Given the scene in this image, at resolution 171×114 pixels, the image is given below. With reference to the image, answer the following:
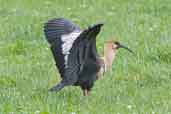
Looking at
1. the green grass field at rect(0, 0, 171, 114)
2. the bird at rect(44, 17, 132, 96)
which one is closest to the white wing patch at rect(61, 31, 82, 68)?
the bird at rect(44, 17, 132, 96)

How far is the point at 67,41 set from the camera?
9250mm

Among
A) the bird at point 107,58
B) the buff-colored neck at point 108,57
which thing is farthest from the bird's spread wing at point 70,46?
the buff-colored neck at point 108,57

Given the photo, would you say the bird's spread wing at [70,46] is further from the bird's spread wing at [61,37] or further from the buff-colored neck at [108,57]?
the buff-colored neck at [108,57]

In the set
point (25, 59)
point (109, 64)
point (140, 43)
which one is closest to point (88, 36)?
point (109, 64)

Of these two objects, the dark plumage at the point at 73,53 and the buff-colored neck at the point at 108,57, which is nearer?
the dark plumage at the point at 73,53

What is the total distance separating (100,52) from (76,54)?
302 cm

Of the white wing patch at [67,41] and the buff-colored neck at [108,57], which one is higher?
the white wing patch at [67,41]

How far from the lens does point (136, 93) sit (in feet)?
32.2

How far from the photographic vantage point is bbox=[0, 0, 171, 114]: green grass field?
8926 millimetres

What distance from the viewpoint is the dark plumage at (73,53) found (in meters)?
8.97

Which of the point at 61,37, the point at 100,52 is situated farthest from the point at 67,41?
the point at 100,52

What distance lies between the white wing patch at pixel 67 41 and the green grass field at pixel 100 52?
0.55m

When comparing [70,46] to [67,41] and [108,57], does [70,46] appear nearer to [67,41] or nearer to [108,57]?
[67,41]

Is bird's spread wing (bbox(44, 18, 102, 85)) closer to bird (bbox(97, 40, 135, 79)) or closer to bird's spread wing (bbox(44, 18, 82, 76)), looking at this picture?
bird's spread wing (bbox(44, 18, 82, 76))
